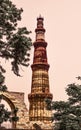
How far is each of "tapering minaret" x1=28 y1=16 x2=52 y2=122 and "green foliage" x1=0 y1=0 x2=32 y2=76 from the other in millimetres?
24768

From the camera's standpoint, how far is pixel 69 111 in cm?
2459

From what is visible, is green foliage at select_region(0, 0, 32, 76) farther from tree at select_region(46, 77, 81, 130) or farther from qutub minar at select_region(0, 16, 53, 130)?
qutub minar at select_region(0, 16, 53, 130)

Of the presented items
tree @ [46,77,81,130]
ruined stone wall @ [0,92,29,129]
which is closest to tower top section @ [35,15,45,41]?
ruined stone wall @ [0,92,29,129]

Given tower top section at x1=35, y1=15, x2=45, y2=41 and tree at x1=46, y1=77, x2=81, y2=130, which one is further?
tower top section at x1=35, y1=15, x2=45, y2=41

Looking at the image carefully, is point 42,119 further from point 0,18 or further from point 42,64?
point 0,18

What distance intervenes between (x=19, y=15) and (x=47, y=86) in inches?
1022

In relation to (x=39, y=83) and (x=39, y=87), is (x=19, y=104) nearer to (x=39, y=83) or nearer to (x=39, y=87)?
(x=39, y=87)

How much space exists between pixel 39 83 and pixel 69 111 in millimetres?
20767

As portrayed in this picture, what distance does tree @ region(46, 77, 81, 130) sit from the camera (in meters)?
23.9

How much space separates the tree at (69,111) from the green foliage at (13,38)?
5.67m

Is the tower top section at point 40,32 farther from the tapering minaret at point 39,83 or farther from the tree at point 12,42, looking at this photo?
the tree at point 12,42

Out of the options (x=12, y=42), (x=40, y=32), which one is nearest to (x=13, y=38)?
(x=12, y=42)

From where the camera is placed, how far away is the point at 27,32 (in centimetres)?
1942

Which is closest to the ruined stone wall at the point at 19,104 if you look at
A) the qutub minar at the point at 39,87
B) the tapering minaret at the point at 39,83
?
the qutub minar at the point at 39,87
